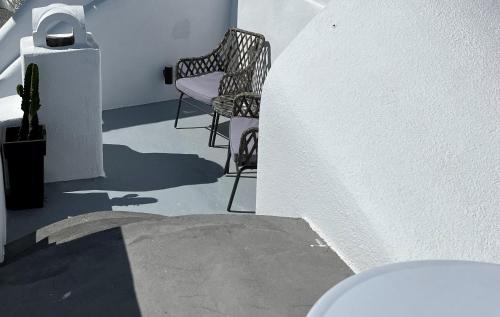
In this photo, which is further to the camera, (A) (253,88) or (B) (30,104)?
(A) (253,88)

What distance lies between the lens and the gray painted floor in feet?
19.2

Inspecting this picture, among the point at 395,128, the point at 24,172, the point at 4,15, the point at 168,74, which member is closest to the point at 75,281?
the point at 395,128

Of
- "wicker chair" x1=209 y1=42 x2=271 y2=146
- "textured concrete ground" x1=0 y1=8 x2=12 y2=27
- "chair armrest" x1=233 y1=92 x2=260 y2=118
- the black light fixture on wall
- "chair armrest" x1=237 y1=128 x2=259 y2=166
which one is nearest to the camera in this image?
"chair armrest" x1=237 y1=128 x2=259 y2=166

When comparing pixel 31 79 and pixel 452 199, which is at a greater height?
pixel 452 199

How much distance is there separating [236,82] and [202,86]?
1.10 feet

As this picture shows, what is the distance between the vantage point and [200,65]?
7828 millimetres

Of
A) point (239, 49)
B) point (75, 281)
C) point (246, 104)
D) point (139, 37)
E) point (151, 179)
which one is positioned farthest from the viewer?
point (139, 37)

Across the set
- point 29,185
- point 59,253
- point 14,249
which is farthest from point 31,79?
point 59,253

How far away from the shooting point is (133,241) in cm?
370

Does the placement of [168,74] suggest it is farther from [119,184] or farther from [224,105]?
[119,184]

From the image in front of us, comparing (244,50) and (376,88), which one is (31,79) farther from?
(376,88)

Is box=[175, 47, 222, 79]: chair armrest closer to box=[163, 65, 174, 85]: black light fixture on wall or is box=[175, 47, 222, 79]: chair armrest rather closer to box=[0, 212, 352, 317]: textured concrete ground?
box=[163, 65, 174, 85]: black light fixture on wall

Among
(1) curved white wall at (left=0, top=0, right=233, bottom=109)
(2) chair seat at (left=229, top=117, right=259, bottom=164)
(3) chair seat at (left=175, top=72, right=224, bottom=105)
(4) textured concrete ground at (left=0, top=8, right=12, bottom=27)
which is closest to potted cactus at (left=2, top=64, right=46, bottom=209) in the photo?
(2) chair seat at (left=229, top=117, right=259, bottom=164)

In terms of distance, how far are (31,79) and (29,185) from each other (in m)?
0.75
